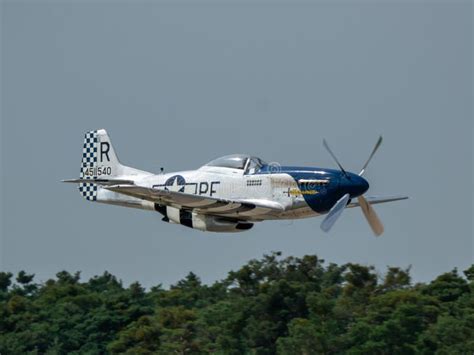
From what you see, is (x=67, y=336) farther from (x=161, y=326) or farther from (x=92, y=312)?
(x=161, y=326)

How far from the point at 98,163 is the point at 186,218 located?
475 centimetres

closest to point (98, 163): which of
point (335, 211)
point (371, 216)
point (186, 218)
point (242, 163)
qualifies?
point (186, 218)

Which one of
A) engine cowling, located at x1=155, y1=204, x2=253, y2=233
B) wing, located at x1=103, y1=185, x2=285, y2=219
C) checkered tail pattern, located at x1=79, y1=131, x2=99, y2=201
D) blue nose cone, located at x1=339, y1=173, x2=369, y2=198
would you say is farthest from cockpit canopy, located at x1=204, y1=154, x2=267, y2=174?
checkered tail pattern, located at x1=79, y1=131, x2=99, y2=201

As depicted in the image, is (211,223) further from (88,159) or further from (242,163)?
(88,159)

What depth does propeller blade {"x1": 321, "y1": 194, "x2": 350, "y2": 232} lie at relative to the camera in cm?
3278

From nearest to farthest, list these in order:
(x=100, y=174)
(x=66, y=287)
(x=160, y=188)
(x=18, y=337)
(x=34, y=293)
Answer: (x=160, y=188)
(x=100, y=174)
(x=18, y=337)
(x=66, y=287)
(x=34, y=293)

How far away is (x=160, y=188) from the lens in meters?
36.0

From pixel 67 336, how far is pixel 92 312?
5.71 feet

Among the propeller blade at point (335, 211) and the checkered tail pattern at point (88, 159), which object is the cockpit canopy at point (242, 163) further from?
the checkered tail pattern at point (88, 159)

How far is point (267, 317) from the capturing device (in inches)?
1911

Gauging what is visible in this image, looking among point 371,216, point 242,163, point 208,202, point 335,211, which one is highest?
point 242,163

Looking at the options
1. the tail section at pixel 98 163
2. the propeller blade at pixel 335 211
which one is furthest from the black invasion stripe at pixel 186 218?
the propeller blade at pixel 335 211

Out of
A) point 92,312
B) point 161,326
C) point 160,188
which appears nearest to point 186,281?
point 92,312

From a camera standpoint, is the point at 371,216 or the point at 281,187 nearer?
the point at 281,187
